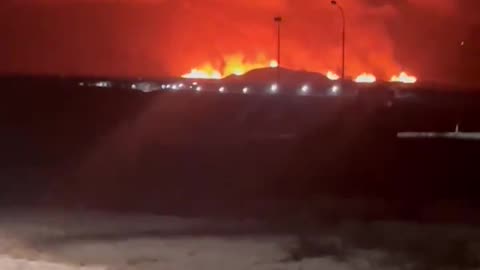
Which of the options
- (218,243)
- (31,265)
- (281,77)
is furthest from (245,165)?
(281,77)

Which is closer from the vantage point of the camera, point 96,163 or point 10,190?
point 10,190

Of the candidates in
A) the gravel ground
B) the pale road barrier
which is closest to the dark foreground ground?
the gravel ground

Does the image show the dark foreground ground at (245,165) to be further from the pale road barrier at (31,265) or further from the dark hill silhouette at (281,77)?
the dark hill silhouette at (281,77)

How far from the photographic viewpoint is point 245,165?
1182 inches

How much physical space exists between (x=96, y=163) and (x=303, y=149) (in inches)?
377

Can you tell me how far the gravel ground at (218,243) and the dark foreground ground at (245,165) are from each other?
1.59 m

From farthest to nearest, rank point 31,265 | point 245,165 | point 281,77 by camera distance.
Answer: point 281,77, point 245,165, point 31,265

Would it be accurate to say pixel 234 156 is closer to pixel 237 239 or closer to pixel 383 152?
pixel 383 152

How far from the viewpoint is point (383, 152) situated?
119 ft

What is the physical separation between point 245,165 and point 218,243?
14.5m

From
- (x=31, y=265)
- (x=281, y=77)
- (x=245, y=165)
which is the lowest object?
(x=31, y=265)

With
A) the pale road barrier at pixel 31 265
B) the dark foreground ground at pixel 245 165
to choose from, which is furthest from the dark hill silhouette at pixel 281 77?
the pale road barrier at pixel 31 265

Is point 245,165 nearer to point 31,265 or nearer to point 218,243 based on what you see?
point 218,243

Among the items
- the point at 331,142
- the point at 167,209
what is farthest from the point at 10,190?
the point at 331,142
